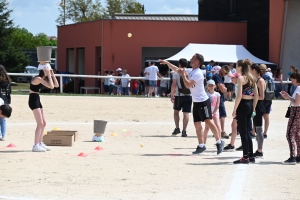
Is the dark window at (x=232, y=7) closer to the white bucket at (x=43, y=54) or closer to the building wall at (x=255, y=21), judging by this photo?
the building wall at (x=255, y=21)

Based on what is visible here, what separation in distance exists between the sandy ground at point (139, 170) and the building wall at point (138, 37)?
72.6 feet

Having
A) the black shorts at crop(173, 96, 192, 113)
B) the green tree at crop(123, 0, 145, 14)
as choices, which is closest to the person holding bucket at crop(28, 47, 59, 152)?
the black shorts at crop(173, 96, 192, 113)

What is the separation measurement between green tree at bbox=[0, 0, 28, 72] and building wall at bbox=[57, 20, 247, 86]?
44.6 ft

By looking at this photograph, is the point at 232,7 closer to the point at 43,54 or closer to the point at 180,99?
the point at 180,99

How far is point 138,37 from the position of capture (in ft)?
140

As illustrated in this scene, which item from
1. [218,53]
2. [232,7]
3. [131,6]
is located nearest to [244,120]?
[218,53]

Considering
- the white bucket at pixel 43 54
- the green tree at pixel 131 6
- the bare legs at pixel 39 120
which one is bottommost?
the bare legs at pixel 39 120

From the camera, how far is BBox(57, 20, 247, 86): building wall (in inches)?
1665

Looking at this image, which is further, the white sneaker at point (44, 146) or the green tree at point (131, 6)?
the green tree at point (131, 6)

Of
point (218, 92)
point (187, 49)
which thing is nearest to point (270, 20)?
point (187, 49)

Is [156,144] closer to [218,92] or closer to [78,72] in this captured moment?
[218,92]

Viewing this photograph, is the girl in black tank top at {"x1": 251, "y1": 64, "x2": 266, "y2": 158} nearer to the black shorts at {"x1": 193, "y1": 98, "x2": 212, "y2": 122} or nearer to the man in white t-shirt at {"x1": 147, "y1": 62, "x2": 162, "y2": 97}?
the black shorts at {"x1": 193, "y1": 98, "x2": 212, "y2": 122}

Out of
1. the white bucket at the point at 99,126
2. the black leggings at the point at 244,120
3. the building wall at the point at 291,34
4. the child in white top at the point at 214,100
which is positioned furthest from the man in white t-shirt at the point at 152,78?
the black leggings at the point at 244,120

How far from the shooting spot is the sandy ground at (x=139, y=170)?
31.9 feet
